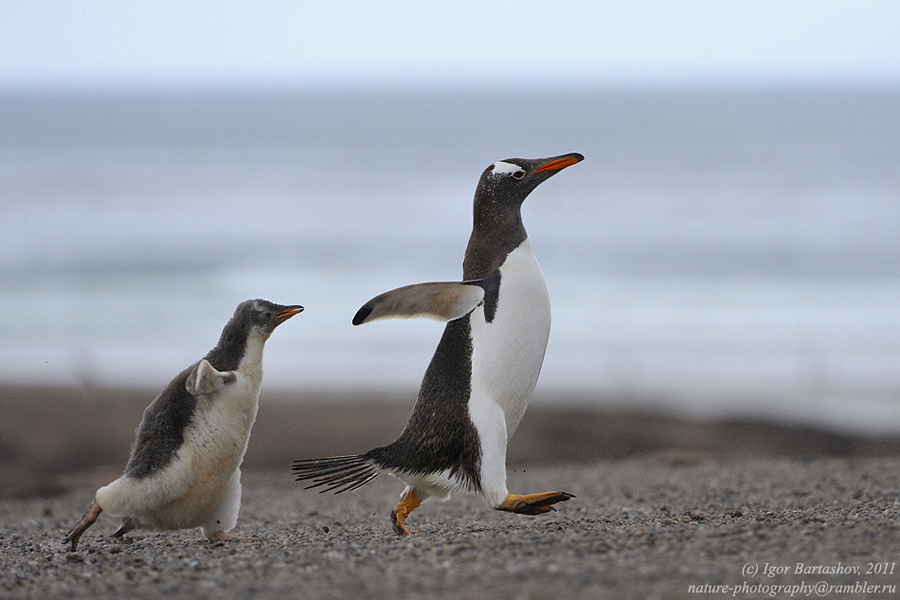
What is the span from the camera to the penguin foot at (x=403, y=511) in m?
5.07

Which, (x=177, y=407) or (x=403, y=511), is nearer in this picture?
(x=177, y=407)

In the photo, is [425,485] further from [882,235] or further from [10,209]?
[10,209]

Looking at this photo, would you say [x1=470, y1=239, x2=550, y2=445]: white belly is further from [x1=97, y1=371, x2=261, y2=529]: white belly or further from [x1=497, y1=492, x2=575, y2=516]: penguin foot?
[x1=97, y1=371, x2=261, y2=529]: white belly

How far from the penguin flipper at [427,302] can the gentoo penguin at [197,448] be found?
70cm

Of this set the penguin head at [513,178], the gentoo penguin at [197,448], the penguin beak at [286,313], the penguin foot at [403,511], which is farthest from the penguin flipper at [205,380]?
the penguin head at [513,178]

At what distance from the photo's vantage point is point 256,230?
27.4 m

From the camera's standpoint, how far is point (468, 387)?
4984mm

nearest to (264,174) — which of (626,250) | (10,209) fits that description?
(10,209)

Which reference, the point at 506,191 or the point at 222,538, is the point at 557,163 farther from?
the point at 222,538

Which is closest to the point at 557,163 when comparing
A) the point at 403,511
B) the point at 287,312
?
the point at 287,312

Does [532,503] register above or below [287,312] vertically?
below

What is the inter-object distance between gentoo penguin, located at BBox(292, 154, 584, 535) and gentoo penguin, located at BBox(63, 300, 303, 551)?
0.39m

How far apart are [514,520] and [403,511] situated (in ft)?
4.50

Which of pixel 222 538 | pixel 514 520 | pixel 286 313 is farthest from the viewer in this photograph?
pixel 514 520
